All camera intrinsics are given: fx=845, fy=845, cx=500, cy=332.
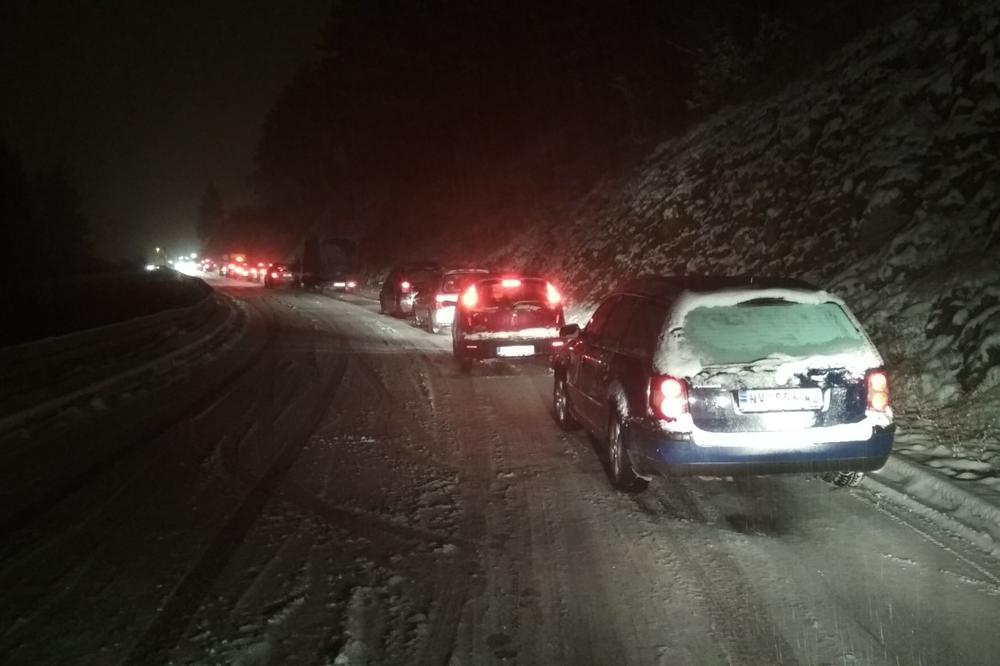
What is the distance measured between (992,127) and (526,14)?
29.3 metres

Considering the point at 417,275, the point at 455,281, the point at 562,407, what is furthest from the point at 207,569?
the point at 417,275

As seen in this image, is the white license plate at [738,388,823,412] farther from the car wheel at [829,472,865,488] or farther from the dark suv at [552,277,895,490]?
the car wheel at [829,472,865,488]

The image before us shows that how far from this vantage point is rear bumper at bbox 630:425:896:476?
5.97 metres

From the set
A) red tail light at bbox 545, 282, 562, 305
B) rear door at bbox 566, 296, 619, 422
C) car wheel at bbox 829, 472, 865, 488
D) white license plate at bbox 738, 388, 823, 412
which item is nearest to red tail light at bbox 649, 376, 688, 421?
white license plate at bbox 738, 388, 823, 412

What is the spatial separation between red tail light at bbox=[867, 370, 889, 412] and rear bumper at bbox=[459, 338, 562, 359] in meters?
7.65

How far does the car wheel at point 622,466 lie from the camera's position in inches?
262

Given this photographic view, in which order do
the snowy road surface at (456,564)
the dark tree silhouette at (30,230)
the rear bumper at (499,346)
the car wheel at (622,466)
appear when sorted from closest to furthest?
the snowy road surface at (456,564) → the car wheel at (622,466) → the rear bumper at (499,346) → the dark tree silhouette at (30,230)

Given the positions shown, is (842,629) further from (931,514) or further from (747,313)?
(747,313)

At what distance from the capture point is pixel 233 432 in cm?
902

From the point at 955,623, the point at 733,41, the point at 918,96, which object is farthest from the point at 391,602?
the point at 733,41

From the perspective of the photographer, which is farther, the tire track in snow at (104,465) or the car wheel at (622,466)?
the car wheel at (622,466)

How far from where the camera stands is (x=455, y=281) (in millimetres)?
20453

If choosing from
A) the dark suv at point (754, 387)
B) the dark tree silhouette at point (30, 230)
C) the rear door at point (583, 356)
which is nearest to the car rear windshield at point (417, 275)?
the rear door at point (583, 356)

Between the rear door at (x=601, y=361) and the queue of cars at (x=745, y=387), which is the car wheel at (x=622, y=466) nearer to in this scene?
the queue of cars at (x=745, y=387)
